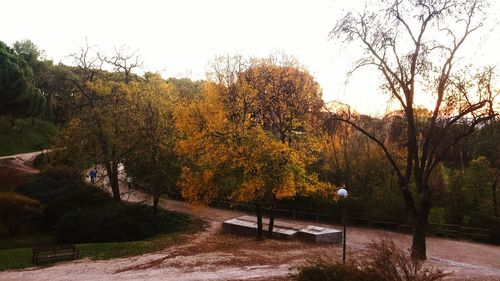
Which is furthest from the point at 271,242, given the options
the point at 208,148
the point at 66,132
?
the point at 66,132

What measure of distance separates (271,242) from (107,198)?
12.7 metres

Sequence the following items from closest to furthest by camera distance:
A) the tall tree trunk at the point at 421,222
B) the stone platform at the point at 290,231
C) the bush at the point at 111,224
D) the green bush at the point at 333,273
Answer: the green bush at the point at 333,273 → the tall tree trunk at the point at 421,222 → the stone platform at the point at 290,231 → the bush at the point at 111,224

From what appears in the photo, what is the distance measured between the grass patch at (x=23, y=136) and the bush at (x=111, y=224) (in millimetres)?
22538

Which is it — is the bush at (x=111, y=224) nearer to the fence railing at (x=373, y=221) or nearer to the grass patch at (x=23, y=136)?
the fence railing at (x=373, y=221)

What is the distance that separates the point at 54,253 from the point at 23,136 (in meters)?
37.1

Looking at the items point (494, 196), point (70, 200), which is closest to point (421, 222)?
point (494, 196)

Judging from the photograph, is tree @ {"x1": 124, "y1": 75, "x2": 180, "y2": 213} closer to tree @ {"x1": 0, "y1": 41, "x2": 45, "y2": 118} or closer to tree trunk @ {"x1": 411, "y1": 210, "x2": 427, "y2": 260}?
tree trunk @ {"x1": 411, "y1": 210, "x2": 427, "y2": 260}

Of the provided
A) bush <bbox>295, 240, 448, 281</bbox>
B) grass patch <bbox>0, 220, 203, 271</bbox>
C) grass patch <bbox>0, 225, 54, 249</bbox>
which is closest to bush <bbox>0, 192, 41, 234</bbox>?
grass patch <bbox>0, 225, 54, 249</bbox>

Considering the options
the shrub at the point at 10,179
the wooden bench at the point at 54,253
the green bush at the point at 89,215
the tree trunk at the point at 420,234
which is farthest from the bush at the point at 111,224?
the tree trunk at the point at 420,234

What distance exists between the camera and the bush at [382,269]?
7641 mm

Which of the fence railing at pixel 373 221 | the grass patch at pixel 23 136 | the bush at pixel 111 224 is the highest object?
the grass patch at pixel 23 136

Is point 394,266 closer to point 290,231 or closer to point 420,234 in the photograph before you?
point 420,234

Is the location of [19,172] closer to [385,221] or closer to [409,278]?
[385,221]

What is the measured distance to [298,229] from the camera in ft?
72.9
